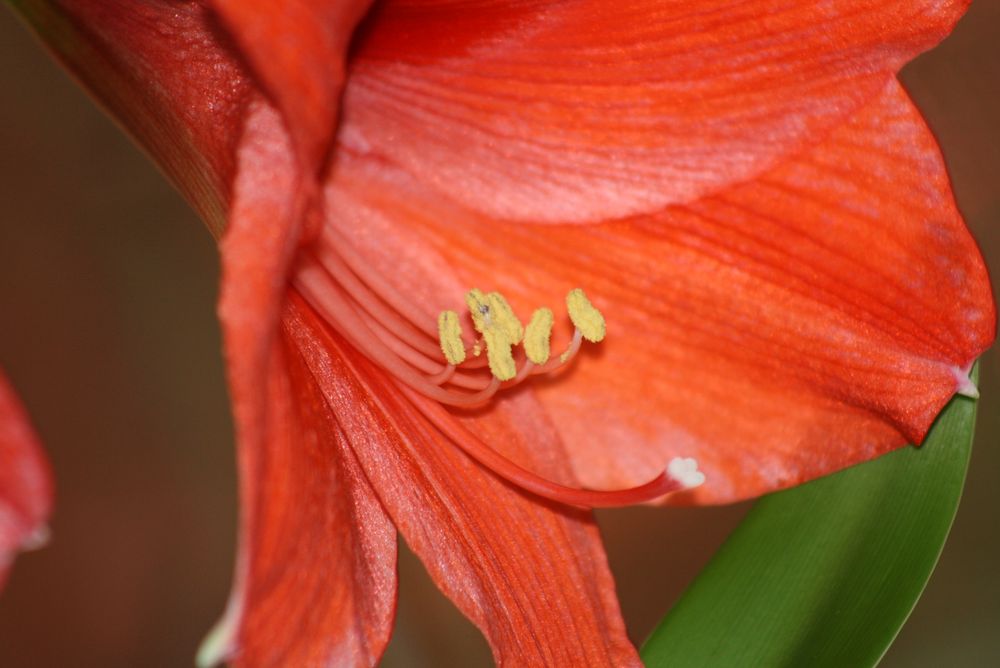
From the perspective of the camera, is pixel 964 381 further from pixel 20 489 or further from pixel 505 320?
pixel 20 489

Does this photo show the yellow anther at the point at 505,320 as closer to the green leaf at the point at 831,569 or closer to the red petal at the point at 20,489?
the green leaf at the point at 831,569

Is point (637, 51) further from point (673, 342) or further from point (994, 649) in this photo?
point (994, 649)

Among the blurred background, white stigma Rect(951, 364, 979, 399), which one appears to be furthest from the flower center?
the blurred background

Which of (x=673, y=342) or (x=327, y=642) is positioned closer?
(x=327, y=642)

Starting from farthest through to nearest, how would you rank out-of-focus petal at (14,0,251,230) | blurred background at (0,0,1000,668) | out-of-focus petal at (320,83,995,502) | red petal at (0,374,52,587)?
blurred background at (0,0,1000,668) → out-of-focus petal at (320,83,995,502) → out-of-focus petal at (14,0,251,230) → red petal at (0,374,52,587)

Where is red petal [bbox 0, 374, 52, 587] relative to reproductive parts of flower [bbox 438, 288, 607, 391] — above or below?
above

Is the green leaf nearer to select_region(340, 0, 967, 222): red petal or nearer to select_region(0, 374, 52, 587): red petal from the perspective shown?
select_region(340, 0, 967, 222): red petal

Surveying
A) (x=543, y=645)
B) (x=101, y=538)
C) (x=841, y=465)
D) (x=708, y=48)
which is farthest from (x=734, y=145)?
(x=101, y=538)
